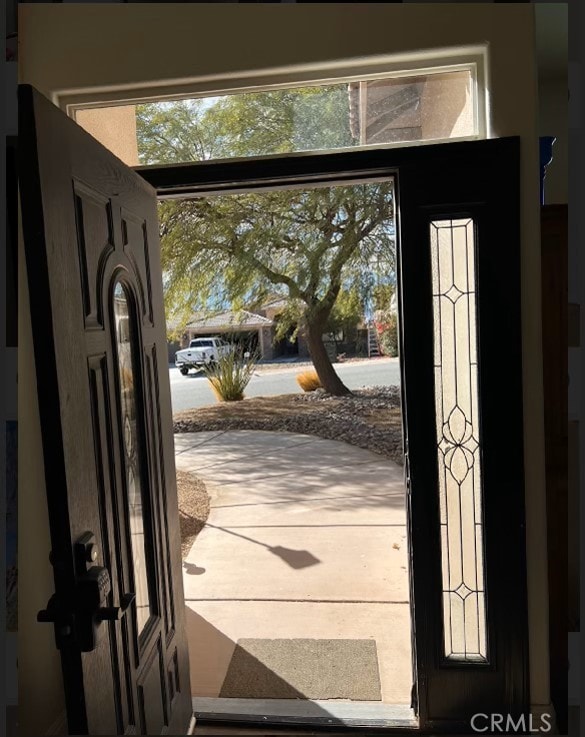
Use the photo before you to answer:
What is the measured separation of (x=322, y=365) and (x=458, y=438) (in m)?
9.09

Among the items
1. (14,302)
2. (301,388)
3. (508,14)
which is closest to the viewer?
(14,302)

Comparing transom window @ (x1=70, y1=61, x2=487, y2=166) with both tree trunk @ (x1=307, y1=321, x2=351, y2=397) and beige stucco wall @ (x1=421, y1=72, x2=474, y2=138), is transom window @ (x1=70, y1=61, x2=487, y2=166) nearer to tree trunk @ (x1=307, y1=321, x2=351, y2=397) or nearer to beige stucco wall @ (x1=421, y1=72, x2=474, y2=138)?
beige stucco wall @ (x1=421, y1=72, x2=474, y2=138)

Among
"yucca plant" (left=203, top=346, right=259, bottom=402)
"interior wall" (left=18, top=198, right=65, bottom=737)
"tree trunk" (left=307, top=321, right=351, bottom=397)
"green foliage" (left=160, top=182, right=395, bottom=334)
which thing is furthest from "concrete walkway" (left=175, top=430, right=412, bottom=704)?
"yucca plant" (left=203, top=346, right=259, bottom=402)

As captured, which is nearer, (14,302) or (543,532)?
(14,302)

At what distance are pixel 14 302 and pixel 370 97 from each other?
Answer: 4.32 ft

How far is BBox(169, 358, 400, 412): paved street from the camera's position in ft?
40.2

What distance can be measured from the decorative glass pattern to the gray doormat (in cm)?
98

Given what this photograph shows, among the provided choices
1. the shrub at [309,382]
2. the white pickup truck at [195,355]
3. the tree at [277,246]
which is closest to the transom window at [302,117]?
the tree at [277,246]

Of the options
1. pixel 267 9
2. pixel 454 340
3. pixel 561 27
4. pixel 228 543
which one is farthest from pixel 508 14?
pixel 228 543

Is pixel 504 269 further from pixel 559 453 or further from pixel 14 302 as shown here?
pixel 14 302

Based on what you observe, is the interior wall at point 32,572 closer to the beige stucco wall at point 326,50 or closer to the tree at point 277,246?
the beige stucco wall at point 326,50

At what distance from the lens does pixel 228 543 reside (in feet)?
14.1

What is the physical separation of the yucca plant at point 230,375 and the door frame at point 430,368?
940 centimetres

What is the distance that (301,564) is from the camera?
12.5 feet
